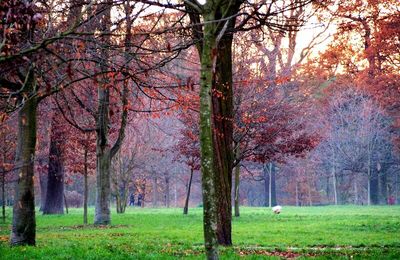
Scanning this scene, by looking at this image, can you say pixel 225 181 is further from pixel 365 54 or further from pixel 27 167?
pixel 365 54

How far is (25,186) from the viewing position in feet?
36.6

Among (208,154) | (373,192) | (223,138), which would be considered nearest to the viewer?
(208,154)

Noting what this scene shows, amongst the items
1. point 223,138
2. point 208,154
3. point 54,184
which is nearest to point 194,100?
point 223,138

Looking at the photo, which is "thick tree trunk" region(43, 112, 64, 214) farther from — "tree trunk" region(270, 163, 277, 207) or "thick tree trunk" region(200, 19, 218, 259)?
"tree trunk" region(270, 163, 277, 207)

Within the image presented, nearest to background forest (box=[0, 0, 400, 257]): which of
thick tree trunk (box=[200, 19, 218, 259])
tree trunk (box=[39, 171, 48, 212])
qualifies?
thick tree trunk (box=[200, 19, 218, 259])

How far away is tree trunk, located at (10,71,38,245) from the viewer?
36.2 feet

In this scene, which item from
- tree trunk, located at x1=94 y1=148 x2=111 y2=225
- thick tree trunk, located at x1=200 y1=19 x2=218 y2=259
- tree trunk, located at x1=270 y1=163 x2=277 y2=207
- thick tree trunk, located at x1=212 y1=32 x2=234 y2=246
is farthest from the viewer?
tree trunk, located at x1=270 y1=163 x2=277 y2=207

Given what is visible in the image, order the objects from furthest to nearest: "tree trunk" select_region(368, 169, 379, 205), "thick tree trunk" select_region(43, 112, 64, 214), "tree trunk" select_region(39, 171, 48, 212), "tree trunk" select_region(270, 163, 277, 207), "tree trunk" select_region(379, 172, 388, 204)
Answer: "tree trunk" select_region(270, 163, 277, 207) → "tree trunk" select_region(379, 172, 388, 204) → "tree trunk" select_region(368, 169, 379, 205) → "tree trunk" select_region(39, 171, 48, 212) → "thick tree trunk" select_region(43, 112, 64, 214)

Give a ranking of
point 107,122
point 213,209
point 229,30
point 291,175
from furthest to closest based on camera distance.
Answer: point 291,175, point 107,122, point 229,30, point 213,209

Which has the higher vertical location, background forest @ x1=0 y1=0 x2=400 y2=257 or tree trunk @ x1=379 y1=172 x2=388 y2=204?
background forest @ x1=0 y1=0 x2=400 y2=257

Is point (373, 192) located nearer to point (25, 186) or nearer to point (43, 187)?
point (43, 187)

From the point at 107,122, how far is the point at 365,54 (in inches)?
623

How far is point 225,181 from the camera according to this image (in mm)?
11297

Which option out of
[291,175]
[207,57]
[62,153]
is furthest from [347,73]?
[207,57]
